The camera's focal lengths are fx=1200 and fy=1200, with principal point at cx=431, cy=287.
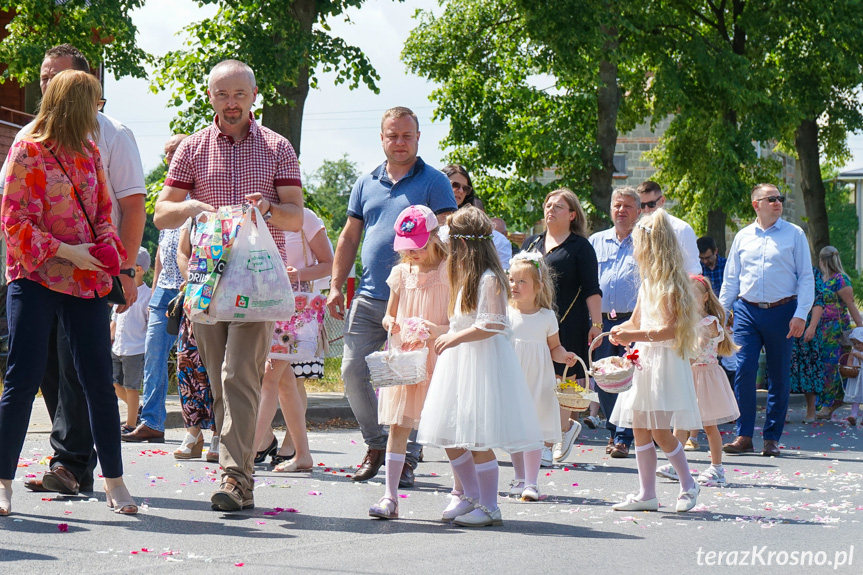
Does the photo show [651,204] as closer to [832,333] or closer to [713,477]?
[713,477]

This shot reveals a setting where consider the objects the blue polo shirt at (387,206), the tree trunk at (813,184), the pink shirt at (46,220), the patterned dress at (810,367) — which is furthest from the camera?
the tree trunk at (813,184)

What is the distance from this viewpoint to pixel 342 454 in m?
9.23

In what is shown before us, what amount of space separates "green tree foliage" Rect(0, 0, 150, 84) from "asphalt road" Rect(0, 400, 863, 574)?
469 inches

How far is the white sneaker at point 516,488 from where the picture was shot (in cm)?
710

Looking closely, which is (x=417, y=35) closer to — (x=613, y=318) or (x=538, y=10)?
(x=538, y=10)

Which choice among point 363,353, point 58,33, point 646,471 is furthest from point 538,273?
point 58,33

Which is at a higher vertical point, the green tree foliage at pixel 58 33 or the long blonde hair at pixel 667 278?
the green tree foliage at pixel 58 33

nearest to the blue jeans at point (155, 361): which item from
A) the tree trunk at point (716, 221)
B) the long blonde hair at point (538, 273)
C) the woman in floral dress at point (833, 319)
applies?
the long blonde hair at point (538, 273)

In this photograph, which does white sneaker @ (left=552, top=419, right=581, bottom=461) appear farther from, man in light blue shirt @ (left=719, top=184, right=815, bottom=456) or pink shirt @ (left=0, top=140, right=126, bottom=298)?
pink shirt @ (left=0, top=140, right=126, bottom=298)

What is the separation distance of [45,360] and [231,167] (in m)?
1.40

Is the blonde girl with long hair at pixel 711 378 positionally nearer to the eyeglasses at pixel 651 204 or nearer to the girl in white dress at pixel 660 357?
the girl in white dress at pixel 660 357

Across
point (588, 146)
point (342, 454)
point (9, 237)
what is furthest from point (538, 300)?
point (588, 146)

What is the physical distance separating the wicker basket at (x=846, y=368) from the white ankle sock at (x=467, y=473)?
8.87m

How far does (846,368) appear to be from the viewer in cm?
1374
